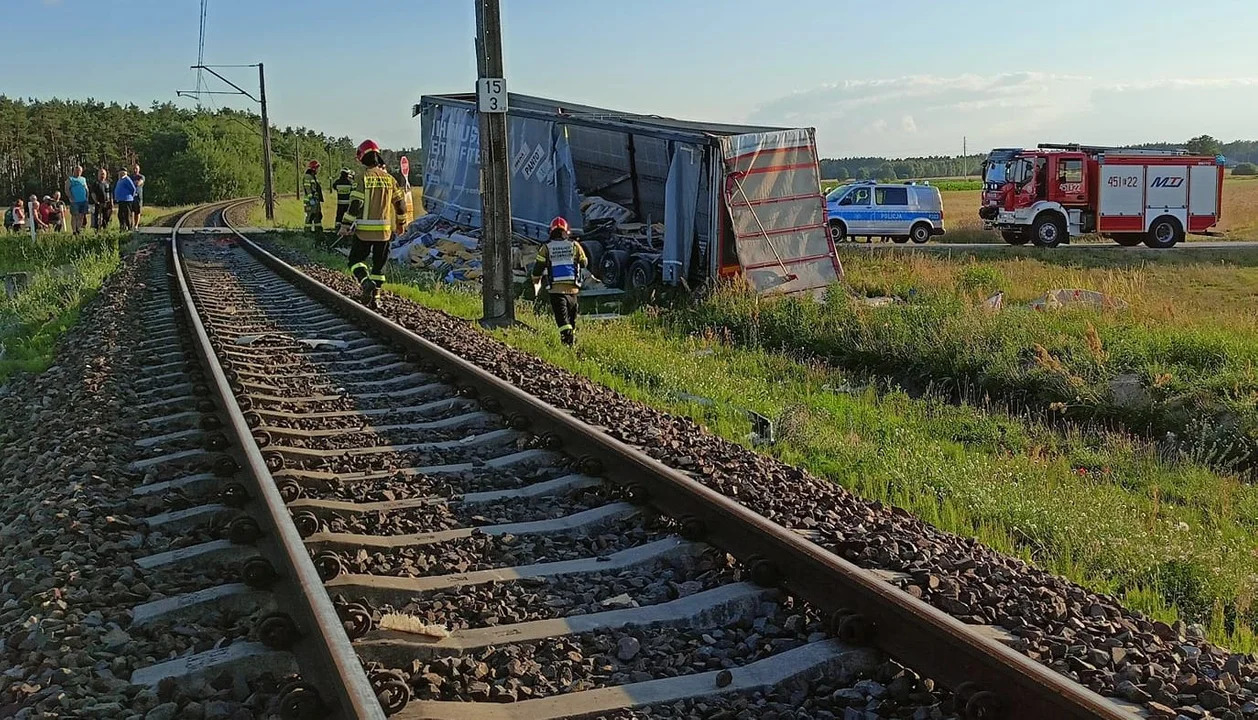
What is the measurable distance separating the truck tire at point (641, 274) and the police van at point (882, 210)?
1508 cm

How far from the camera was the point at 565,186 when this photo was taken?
18.6 meters

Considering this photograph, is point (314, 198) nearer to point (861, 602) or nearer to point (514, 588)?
point (514, 588)

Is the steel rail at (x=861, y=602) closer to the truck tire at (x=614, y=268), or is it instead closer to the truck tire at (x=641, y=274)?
the truck tire at (x=641, y=274)

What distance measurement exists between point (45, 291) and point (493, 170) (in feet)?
27.6

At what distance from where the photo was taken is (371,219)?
38.7 feet

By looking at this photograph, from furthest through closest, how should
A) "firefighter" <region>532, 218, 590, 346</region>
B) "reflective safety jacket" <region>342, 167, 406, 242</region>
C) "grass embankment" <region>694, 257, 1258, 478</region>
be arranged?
1. "reflective safety jacket" <region>342, 167, 406, 242</region>
2. "firefighter" <region>532, 218, 590, 346</region>
3. "grass embankment" <region>694, 257, 1258, 478</region>

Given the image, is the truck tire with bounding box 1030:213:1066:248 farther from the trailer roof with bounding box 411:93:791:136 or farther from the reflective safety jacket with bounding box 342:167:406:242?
the reflective safety jacket with bounding box 342:167:406:242

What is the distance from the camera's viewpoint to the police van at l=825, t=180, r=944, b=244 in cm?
3111

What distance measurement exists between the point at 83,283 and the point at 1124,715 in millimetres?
15917

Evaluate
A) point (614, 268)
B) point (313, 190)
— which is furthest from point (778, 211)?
point (313, 190)

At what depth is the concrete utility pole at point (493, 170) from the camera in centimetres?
1148

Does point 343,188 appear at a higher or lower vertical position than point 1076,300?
higher

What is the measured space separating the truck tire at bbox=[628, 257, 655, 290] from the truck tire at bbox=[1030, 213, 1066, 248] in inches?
640

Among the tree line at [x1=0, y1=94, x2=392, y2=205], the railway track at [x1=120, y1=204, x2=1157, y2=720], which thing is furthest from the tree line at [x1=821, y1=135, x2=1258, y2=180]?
the railway track at [x1=120, y1=204, x2=1157, y2=720]
